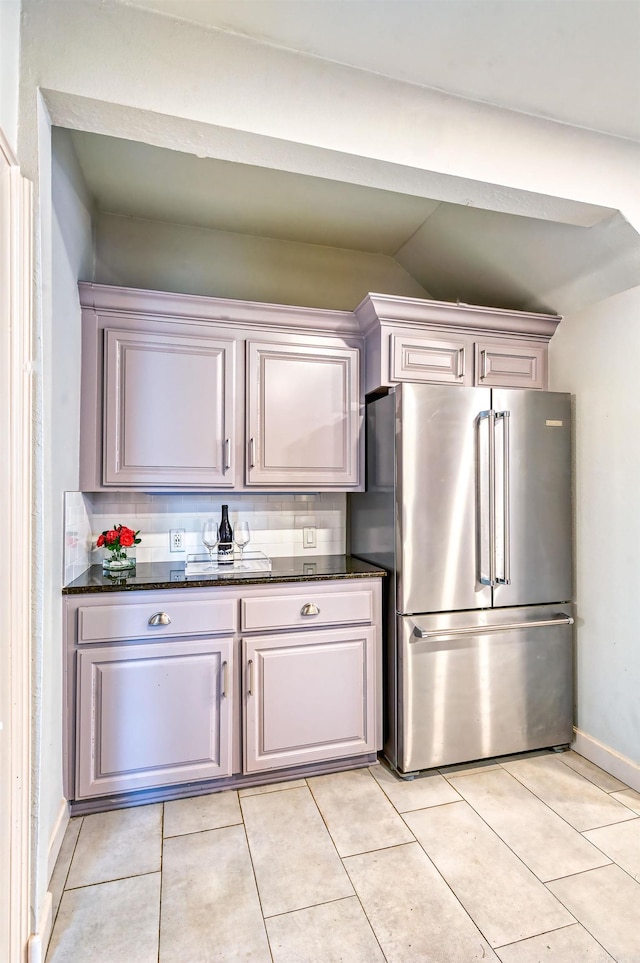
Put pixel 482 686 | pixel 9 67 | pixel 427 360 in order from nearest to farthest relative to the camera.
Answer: pixel 9 67 → pixel 482 686 → pixel 427 360

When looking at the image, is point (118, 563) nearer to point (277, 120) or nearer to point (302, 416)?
point (302, 416)

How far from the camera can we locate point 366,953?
4.66ft

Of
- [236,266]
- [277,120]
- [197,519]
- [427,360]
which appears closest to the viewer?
[277,120]

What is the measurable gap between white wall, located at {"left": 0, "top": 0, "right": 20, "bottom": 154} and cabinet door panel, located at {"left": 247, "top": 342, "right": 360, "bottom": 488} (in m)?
1.28

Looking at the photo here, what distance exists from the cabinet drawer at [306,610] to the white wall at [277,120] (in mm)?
827

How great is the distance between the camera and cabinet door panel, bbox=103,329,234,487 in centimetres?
231

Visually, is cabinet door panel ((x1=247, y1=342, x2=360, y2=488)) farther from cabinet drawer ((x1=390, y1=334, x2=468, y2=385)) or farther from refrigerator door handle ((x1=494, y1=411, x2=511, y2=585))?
refrigerator door handle ((x1=494, y1=411, x2=511, y2=585))

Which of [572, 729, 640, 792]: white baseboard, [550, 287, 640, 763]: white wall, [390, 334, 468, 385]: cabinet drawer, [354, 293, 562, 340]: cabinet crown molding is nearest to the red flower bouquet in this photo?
[390, 334, 468, 385]: cabinet drawer

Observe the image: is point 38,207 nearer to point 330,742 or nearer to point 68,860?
point 68,860

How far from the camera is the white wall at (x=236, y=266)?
269cm

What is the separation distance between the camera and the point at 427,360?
2.48m

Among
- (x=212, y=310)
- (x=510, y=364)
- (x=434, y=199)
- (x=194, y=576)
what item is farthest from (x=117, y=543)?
(x=510, y=364)

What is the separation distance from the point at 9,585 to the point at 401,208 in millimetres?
2425

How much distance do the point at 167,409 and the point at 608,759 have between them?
8.54ft
